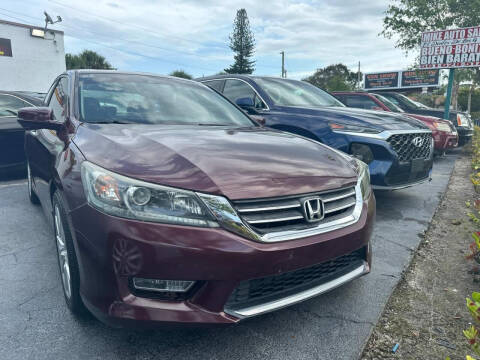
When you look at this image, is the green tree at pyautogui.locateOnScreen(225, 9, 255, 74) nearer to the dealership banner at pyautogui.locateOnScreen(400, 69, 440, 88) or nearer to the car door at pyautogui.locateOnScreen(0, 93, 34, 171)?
the dealership banner at pyautogui.locateOnScreen(400, 69, 440, 88)

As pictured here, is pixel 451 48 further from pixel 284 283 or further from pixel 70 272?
pixel 70 272

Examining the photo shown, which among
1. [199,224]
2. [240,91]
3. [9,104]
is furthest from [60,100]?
[9,104]

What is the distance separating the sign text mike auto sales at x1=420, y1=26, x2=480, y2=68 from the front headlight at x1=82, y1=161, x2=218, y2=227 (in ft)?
39.3

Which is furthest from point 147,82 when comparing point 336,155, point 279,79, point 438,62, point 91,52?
point 91,52

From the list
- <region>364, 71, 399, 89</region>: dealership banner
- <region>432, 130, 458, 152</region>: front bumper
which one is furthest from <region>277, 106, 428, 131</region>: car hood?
<region>364, 71, 399, 89</region>: dealership banner

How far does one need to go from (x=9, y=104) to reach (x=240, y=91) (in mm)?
3413

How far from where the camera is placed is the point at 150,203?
4.92ft

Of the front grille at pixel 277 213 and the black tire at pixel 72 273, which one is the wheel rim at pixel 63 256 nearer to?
the black tire at pixel 72 273

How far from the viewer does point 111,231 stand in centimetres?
145

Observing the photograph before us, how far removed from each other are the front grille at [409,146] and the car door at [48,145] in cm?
309

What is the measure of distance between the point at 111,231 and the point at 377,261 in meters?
2.15

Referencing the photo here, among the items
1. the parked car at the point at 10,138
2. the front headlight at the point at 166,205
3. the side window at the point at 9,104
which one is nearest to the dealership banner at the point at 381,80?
the side window at the point at 9,104

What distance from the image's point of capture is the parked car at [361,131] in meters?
3.62

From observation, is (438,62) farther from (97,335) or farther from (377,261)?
(97,335)
